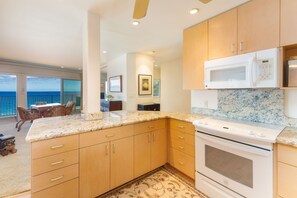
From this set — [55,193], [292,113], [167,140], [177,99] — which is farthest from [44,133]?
[177,99]

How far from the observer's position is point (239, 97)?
2133mm

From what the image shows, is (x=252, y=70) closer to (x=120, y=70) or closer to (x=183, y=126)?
(x=183, y=126)

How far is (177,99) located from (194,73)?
11.4ft

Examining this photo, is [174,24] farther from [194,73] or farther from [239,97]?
[239,97]

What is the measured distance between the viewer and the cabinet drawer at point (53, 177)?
137 cm

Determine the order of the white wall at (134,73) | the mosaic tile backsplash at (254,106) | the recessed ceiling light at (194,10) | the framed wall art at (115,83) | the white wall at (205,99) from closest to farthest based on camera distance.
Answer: the mosaic tile backsplash at (254,106)
the recessed ceiling light at (194,10)
the white wall at (205,99)
the white wall at (134,73)
the framed wall art at (115,83)

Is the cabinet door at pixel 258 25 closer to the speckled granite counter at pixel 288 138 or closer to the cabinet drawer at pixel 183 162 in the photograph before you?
the speckled granite counter at pixel 288 138

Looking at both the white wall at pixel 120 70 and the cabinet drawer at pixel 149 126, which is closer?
the cabinet drawer at pixel 149 126

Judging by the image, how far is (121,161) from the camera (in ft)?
6.32

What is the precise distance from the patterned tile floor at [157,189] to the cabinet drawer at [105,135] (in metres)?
0.73

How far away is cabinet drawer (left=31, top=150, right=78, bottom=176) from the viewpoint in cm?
136

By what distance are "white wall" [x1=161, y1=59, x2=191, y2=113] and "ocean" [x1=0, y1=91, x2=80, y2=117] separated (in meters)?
5.23

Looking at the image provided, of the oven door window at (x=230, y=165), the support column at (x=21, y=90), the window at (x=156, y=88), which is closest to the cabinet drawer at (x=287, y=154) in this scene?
the oven door window at (x=230, y=165)

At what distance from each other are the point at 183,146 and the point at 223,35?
167 cm
